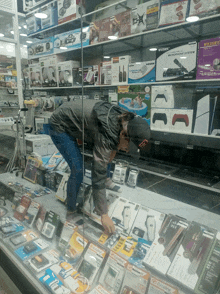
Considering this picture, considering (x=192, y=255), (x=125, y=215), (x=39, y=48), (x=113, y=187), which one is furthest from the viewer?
(x=39, y=48)

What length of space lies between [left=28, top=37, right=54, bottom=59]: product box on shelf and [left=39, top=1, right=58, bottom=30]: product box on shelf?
0.52 feet

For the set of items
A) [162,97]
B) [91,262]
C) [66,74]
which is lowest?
[91,262]

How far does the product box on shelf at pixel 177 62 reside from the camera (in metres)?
1.04

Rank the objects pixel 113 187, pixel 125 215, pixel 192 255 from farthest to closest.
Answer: pixel 113 187 < pixel 125 215 < pixel 192 255

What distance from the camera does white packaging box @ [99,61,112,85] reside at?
109cm

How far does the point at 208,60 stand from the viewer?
3.43 feet

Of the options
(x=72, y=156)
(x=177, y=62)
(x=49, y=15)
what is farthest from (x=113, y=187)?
Answer: (x=49, y=15)

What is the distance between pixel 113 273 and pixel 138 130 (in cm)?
68

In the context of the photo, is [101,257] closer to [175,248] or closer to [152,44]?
[175,248]

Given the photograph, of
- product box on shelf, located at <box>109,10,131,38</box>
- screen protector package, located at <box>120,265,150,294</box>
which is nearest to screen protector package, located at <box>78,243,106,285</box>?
screen protector package, located at <box>120,265,150,294</box>

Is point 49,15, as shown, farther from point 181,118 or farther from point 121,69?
point 181,118

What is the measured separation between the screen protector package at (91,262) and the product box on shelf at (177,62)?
3.12 ft

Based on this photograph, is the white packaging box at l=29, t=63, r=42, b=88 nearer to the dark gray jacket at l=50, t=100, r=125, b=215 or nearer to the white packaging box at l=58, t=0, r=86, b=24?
the dark gray jacket at l=50, t=100, r=125, b=215

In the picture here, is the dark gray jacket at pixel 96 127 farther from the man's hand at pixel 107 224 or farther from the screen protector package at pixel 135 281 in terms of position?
the screen protector package at pixel 135 281
